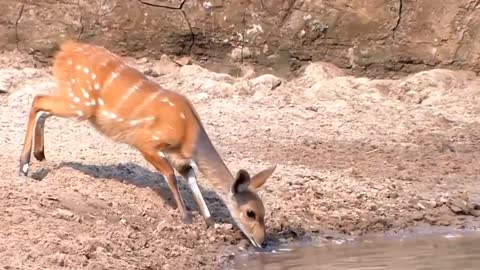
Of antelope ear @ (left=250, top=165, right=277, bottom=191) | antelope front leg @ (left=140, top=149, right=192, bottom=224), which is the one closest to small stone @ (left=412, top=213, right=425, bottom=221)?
antelope ear @ (left=250, top=165, right=277, bottom=191)

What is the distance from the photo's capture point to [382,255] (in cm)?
728

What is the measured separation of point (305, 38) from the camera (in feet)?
36.6

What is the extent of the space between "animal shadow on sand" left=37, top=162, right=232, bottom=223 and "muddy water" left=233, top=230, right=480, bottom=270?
0.73 metres

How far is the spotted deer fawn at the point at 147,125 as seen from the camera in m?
7.68

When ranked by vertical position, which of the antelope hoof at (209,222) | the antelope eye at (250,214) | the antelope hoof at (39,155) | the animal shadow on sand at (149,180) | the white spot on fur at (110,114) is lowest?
the animal shadow on sand at (149,180)

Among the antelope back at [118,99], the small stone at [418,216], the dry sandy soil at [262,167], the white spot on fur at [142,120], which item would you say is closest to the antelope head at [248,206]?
the dry sandy soil at [262,167]

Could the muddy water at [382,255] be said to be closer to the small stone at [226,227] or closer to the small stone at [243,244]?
the small stone at [243,244]

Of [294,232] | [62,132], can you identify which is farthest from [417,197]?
[62,132]

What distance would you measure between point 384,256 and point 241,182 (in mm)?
1084

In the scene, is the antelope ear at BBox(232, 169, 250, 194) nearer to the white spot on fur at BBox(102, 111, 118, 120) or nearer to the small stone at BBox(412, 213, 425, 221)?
the white spot on fur at BBox(102, 111, 118, 120)

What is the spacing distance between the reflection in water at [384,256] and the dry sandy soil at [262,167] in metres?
0.26

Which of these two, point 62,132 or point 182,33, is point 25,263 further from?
point 182,33

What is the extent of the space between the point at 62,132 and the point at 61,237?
9.52 ft

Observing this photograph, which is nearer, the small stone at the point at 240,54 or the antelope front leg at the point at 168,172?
the antelope front leg at the point at 168,172
